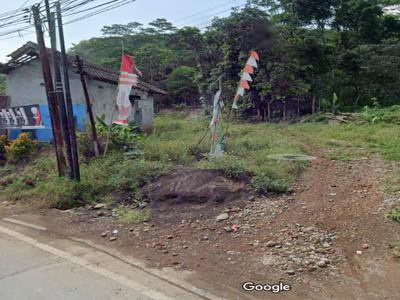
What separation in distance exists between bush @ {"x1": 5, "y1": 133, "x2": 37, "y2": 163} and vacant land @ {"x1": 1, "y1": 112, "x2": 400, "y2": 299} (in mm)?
482

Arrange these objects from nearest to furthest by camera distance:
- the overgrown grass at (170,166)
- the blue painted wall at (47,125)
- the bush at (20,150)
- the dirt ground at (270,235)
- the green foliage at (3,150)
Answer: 1. the dirt ground at (270,235)
2. the overgrown grass at (170,166)
3. the bush at (20,150)
4. the green foliage at (3,150)
5. the blue painted wall at (47,125)

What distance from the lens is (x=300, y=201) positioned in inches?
248

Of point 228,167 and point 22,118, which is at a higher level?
point 22,118

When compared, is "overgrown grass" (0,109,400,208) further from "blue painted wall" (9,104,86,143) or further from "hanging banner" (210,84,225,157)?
"blue painted wall" (9,104,86,143)

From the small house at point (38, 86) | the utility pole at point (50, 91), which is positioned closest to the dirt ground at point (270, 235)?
the utility pole at point (50, 91)

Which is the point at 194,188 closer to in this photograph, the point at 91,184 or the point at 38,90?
the point at 91,184

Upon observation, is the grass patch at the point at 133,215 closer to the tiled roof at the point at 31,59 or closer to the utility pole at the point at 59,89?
the utility pole at the point at 59,89

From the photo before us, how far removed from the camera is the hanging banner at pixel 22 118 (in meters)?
11.9

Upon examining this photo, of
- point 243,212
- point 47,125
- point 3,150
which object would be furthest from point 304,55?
point 243,212

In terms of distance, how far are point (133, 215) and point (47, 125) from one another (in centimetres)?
687

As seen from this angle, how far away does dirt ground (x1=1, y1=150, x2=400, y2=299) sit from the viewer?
12.7ft

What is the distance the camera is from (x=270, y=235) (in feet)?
16.7

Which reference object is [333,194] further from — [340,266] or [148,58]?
[148,58]

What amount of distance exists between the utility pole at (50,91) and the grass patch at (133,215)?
2575mm
